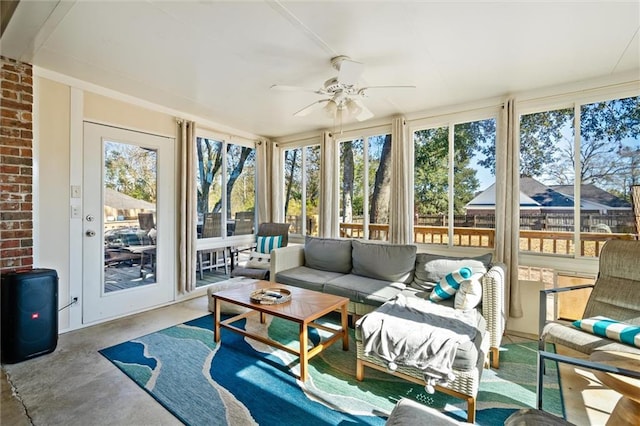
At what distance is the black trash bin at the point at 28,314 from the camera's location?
2.33 metres

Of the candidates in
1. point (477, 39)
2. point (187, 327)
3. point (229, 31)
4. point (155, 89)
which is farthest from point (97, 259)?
point (477, 39)

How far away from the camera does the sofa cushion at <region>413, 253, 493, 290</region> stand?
9.22 feet

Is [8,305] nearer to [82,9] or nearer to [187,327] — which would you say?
[187,327]

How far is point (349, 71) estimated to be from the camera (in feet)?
7.63

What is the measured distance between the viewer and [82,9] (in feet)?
6.23

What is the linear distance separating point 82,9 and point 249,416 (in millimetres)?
2832

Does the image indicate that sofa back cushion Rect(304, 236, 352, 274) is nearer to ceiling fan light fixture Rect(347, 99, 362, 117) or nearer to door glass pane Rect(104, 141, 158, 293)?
ceiling fan light fixture Rect(347, 99, 362, 117)

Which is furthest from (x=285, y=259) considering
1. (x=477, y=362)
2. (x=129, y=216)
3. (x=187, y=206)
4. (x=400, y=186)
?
(x=477, y=362)

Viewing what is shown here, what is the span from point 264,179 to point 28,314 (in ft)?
11.0

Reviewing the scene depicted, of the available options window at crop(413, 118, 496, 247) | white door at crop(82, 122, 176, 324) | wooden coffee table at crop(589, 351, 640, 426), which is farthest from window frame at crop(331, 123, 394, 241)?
wooden coffee table at crop(589, 351, 640, 426)

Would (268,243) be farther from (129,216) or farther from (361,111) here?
(361,111)

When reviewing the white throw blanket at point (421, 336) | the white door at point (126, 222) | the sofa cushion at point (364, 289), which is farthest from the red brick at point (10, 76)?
the white throw blanket at point (421, 336)

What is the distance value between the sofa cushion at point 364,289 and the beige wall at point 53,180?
2.70 meters

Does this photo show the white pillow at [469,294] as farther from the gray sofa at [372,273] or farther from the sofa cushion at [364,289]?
the sofa cushion at [364,289]
